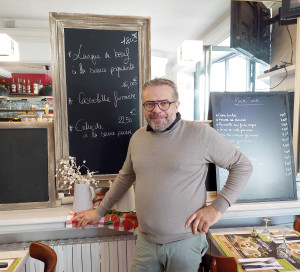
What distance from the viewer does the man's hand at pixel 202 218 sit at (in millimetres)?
1410

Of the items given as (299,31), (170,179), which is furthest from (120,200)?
(299,31)

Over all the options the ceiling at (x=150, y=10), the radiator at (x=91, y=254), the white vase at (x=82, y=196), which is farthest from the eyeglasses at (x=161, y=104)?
the ceiling at (x=150, y=10)

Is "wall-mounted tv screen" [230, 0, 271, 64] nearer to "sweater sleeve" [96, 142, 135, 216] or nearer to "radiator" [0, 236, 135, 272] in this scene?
"sweater sleeve" [96, 142, 135, 216]

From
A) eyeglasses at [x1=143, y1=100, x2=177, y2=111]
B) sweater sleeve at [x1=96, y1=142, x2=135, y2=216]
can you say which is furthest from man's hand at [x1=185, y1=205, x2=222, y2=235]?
eyeglasses at [x1=143, y1=100, x2=177, y2=111]

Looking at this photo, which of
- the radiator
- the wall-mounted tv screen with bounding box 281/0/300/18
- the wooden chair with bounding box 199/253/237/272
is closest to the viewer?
the wooden chair with bounding box 199/253/237/272

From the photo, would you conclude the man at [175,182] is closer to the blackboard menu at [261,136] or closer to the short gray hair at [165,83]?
the short gray hair at [165,83]

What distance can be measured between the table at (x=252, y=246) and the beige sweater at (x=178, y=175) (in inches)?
13.4

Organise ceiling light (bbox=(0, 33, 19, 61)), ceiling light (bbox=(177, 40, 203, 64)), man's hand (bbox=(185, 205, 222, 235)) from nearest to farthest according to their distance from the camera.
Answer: man's hand (bbox=(185, 205, 222, 235)) → ceiling light (bbox=(0, 33, 19, 61)) → ceiling light (bbox=(177, 40, 203, 64))

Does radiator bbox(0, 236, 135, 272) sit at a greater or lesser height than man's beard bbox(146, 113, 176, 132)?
A: lesser

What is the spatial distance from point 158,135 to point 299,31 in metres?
1.42

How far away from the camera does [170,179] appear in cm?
142

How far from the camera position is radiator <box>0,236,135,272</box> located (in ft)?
6.21

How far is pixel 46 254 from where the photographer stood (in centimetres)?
143

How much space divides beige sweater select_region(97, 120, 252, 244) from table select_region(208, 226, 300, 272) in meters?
0.34
